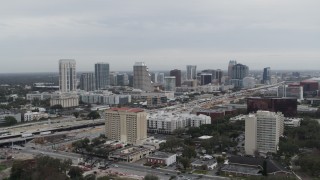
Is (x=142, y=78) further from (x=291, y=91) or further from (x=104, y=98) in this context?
(x=291, y=91)

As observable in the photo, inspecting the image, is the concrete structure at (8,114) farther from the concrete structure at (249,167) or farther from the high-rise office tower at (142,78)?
the high-rise office tower at (142,78)

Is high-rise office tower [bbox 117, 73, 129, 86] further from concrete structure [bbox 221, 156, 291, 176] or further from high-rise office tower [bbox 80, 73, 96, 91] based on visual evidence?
concrete structure [bbox 221, 156, 291, 176]

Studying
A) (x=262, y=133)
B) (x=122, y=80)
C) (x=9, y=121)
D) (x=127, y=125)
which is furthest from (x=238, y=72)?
(x=262, y=133)

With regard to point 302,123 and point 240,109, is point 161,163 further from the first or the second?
point 240,109

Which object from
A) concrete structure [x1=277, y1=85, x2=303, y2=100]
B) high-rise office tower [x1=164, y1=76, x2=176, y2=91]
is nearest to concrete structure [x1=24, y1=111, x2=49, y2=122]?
concrete structure [x1=277, y1=85, x2=303, y2=100]

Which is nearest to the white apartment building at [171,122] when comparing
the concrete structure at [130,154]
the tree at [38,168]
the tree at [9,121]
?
the concrete structure at [130,154]

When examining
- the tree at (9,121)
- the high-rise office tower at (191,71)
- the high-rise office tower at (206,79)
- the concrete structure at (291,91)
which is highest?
the high-rise office tower at (191,71)
